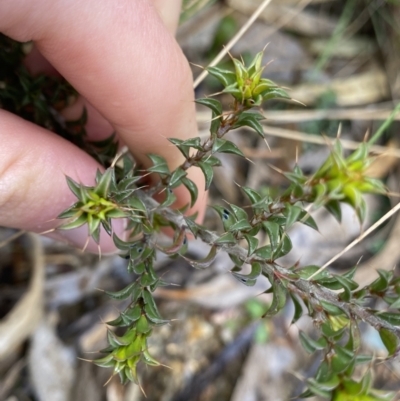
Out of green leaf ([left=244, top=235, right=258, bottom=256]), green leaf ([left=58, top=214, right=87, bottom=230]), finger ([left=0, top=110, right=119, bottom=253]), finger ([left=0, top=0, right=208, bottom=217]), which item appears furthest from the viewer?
finger ([left=0, top=110, right=119, bottom=253])

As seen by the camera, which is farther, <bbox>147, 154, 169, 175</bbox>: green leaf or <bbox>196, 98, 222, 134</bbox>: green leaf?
<bbox>147, 154, 169, 175</bbox>: green leaf

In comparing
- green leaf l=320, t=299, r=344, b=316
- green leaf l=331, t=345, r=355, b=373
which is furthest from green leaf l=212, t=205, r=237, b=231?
green leaf l=331, t=345, r=355, b=373

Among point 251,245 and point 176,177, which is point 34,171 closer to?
point 176,177

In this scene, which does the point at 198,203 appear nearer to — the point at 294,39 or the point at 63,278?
the point at 63,278

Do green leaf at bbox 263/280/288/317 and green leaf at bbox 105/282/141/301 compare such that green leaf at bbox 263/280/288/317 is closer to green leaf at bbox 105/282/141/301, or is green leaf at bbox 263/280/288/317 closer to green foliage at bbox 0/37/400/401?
green foliage at bbox 0/37/400/401

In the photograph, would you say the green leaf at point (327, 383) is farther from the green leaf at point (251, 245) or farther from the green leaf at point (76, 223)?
the green leaf at point (76, 223)

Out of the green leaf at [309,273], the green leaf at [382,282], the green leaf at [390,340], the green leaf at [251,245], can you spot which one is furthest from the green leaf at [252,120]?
the green leaf at [390,340]

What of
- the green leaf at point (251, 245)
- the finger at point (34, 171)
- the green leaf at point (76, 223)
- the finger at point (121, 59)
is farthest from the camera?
the finger at point (34, 171)
